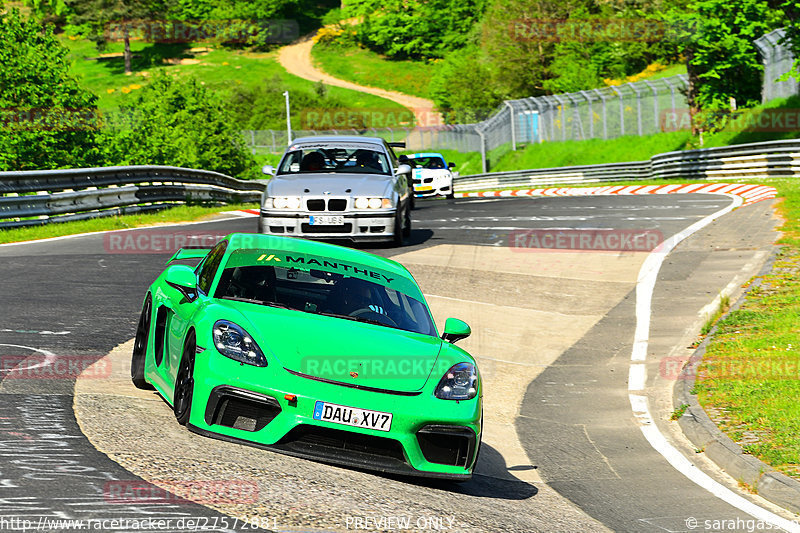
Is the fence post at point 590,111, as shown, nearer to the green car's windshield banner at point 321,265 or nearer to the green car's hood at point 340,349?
the green car's windshield banner at point 321,265

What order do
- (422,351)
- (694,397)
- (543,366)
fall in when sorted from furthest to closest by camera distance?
(543,366) < (694,397) < (422,351)

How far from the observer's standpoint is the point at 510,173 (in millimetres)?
51312

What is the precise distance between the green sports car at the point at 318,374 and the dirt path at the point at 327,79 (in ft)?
300

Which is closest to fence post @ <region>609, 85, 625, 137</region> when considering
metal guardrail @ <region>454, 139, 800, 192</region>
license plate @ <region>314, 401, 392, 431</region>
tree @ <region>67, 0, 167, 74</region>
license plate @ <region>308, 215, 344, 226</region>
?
metal guardrail @ <region>454, 139, 800, 192</region>

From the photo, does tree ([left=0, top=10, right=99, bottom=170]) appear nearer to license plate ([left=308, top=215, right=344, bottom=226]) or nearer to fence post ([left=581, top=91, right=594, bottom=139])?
license plate ([left=308, top=215, right=344, bottom=226])

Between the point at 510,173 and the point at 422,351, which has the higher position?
the point at 422,351

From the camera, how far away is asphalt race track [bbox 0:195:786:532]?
5.17 metres

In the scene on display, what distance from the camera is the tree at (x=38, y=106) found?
33.7 metres

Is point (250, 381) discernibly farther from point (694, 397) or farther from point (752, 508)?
point (694, 397)

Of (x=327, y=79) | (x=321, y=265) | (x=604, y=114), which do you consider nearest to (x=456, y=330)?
(x=321, y=265)

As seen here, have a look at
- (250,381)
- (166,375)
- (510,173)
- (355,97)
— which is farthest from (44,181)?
(355,97)

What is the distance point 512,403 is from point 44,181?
1328cm

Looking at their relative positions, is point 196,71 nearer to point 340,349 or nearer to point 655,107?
point 655,107

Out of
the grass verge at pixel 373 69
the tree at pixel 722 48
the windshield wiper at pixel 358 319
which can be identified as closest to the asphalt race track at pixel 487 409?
the windshield wiper at pixel 358 319
